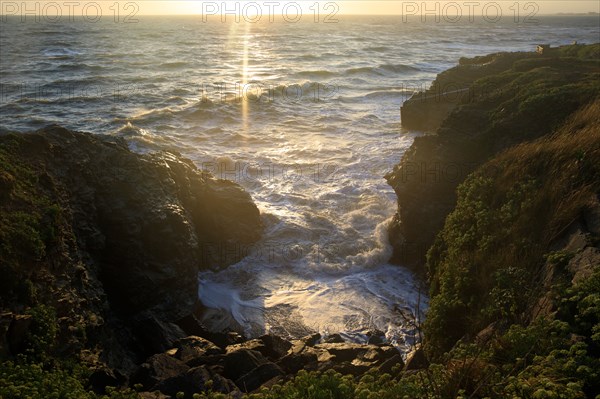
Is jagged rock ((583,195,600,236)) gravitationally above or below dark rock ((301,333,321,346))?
above

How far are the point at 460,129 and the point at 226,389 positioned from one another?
11527mm

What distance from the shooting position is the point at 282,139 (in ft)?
94.5

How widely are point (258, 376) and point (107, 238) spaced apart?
577 centimetres

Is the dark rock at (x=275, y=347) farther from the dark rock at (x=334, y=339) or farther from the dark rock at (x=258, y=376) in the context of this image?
the dark rock at (x=258, y=376)

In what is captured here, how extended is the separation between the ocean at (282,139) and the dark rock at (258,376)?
2.51m

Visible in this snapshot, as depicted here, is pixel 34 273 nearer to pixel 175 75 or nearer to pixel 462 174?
pixel 462 174

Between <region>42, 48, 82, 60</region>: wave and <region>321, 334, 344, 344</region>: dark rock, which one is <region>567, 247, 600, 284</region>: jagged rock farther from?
<region>42, 48, 82, 60</region>: wave

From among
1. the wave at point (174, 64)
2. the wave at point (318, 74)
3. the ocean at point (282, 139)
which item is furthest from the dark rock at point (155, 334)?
the wave at point (174, 64)

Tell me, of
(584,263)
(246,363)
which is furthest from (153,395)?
(584,263)

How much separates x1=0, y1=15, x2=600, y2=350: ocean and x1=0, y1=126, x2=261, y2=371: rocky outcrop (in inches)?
50.9

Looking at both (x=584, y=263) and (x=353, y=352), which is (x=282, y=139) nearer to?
(x=353, y=352)

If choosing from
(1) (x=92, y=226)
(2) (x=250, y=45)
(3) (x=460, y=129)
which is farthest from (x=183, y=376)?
(2) (x=250, y=45)

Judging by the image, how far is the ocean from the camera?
13.6 meters

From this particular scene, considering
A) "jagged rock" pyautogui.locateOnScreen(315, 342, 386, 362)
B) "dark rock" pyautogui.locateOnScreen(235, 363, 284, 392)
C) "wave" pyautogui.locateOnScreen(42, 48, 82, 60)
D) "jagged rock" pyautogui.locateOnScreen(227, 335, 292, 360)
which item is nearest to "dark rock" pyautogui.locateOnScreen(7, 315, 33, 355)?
"dark rock" pyautogui.locateOnScreen(235, 363, 284, 392)
